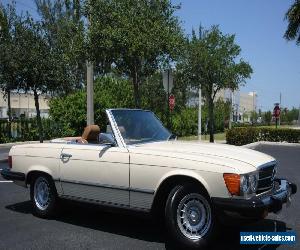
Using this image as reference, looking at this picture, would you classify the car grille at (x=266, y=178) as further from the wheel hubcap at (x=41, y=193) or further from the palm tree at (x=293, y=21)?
the palm tree at (x=293, y=21)

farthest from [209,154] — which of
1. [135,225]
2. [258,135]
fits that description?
[258,135]

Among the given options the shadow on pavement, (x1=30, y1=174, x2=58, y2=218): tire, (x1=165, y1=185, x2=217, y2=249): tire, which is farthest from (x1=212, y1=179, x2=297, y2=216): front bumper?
(x1=30, y1=174, x2=58, y2=218): tire

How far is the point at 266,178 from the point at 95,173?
2.33m

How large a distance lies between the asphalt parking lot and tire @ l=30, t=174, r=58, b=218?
0.14m

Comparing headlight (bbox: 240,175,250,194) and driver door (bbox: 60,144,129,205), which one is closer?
headlight (bbox: 240,175,250,194)

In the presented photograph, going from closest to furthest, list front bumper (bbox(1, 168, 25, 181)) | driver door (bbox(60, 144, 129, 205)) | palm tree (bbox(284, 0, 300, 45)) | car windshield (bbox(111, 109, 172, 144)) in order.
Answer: driver door (bbox(60, 144, 129, 205)), car windshield (bbox(111, 109, 172, 144)), front bumper (bbox(1, 168, 25, 181)), palm tree (bbox(284, 0, 300, 45))

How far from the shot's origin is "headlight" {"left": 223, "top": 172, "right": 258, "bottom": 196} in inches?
216

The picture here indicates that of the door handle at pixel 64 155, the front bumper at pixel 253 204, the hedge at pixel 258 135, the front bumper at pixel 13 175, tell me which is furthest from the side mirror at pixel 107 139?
the hedge at pixel 258 135

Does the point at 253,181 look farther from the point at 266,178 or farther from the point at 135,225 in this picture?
the point at 135,225

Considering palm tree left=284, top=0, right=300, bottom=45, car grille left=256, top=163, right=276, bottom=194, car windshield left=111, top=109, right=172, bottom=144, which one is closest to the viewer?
car grille left=256, top=163, right=276, bottom=194

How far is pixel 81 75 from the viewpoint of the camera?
3500 cm

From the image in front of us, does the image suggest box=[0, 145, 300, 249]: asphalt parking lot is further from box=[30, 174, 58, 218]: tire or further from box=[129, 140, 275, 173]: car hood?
box=[129, 140, 275, 173]: car hood

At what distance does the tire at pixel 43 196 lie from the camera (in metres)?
7.53

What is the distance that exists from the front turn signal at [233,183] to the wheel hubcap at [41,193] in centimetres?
327
